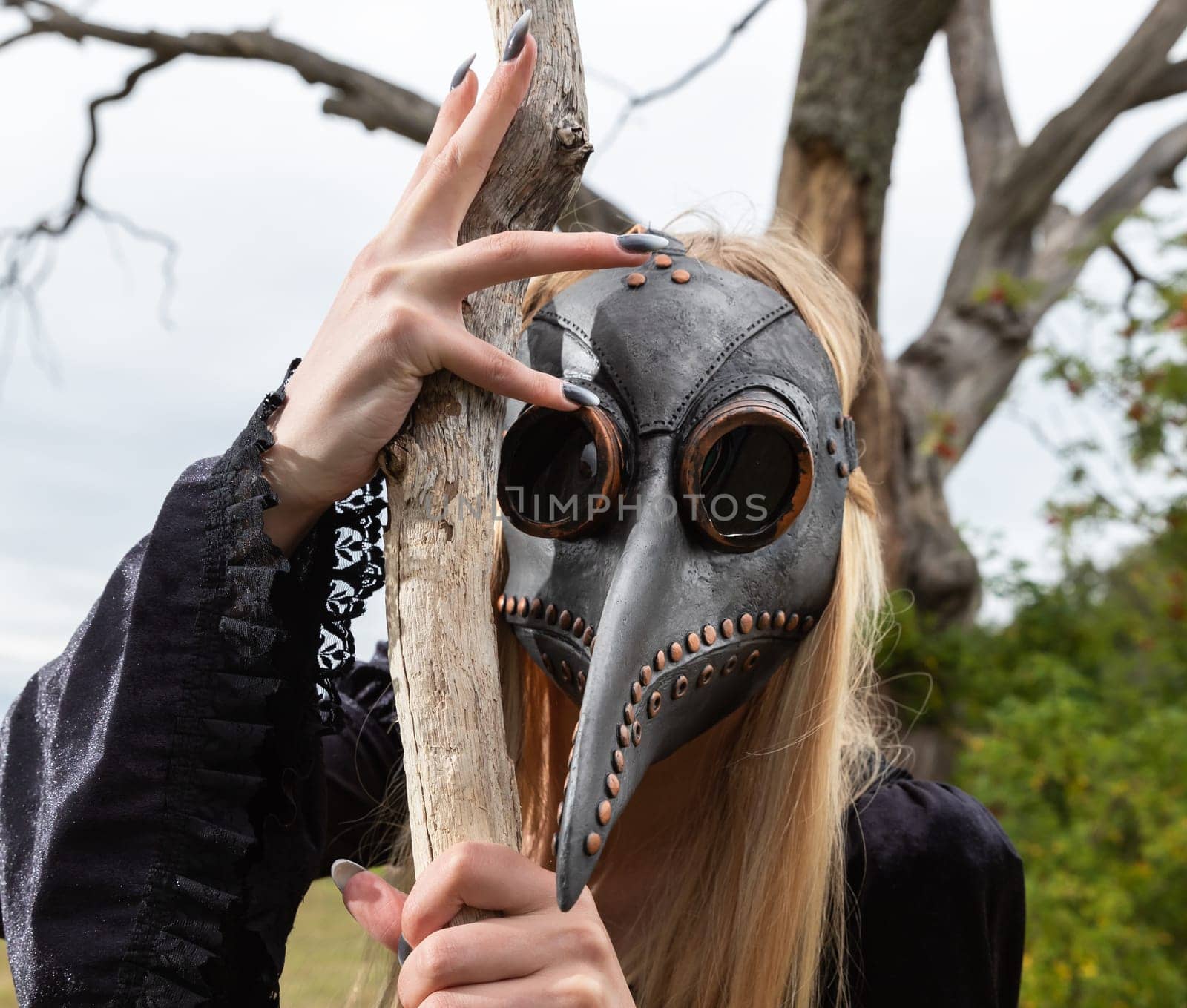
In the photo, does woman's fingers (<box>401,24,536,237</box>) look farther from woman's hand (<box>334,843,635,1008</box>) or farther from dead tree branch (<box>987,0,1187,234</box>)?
dead tree branch (<box>987,0,1187,234</box>)

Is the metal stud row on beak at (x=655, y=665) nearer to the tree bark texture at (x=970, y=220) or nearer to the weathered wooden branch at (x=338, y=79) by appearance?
the tree bark texture at (x=970, y=220)

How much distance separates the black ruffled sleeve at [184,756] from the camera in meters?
1.28

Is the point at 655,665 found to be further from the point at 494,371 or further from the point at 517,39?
the point at 517,39

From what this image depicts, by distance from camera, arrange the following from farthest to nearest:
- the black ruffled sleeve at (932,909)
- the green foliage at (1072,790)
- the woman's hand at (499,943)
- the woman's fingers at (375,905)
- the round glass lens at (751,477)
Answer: the green foliage at (1072,790) < the black ruffled sleeve at (932,909) < the round glass lens at (751,477) < the woman's fingers at (375,905) < the woman's hand at (499,943)

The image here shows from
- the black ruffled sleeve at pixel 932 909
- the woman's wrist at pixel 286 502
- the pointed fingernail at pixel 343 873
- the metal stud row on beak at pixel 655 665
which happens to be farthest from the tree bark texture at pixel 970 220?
the pointed fingernail at pixel 343 873

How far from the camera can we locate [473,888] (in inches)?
44.2

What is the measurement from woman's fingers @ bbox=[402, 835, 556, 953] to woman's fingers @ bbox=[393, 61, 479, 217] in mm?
745

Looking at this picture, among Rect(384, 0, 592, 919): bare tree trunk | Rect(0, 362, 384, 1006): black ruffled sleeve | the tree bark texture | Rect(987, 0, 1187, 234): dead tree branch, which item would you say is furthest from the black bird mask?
Rect(987, 0, 1187, 234): dead tree branch

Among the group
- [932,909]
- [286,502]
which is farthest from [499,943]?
[932,909]

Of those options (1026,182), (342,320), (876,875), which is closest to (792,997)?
(876,875)

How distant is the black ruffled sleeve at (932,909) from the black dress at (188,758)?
0.91 m

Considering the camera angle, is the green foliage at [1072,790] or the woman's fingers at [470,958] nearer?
the woman's fingers at [470,958]

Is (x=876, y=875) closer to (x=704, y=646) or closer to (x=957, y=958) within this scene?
(x=957, y=958)

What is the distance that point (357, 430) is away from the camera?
4.11ft
